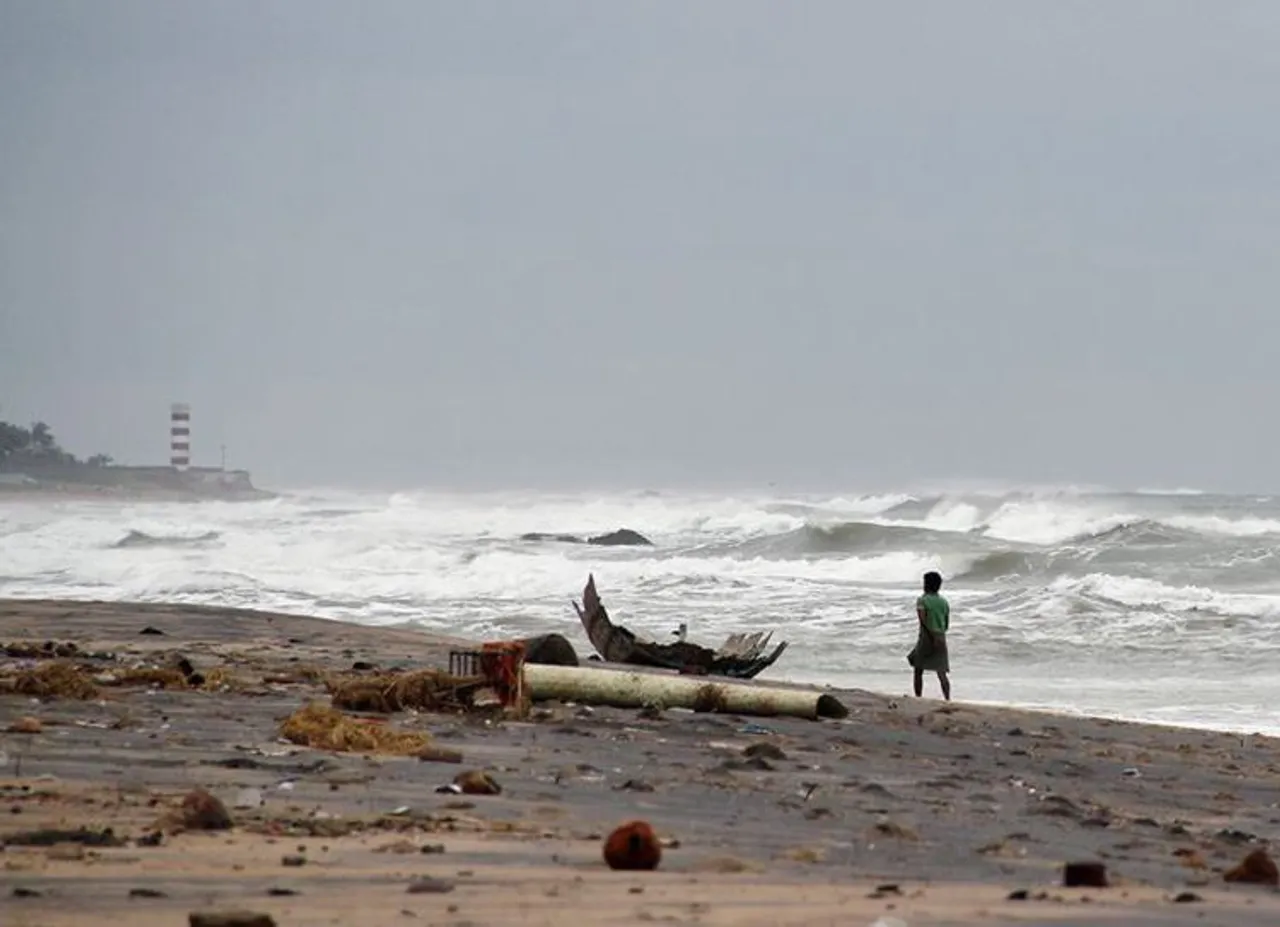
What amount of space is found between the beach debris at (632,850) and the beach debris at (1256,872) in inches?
78.4

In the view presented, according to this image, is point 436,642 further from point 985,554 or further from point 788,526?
point 788,526

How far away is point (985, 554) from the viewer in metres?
38.3

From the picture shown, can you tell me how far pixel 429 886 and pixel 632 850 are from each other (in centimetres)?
71

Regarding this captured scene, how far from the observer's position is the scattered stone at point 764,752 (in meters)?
9.41

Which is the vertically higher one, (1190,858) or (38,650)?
(38,650)

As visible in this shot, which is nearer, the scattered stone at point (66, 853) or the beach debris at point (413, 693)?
the scattered stone at point (66, 853)

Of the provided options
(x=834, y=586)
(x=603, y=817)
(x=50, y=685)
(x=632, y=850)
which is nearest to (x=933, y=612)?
(x=50, y=685)

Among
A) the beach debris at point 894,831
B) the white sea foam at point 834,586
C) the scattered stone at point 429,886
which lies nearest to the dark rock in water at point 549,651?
the beach debris at point 894,831

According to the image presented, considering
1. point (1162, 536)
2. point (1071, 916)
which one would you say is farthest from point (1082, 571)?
point (1071, 916)

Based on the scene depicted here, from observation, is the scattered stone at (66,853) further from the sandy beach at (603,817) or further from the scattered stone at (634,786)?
the scattered stone at (634,786)

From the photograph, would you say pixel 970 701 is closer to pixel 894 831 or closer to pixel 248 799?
pixel 894 831

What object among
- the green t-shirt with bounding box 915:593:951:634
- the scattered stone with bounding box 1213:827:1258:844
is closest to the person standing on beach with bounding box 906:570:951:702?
the green t-shirt with bounding box 915:593:951:634

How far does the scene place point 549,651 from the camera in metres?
12.4

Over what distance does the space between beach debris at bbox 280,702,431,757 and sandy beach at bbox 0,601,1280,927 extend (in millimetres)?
134
